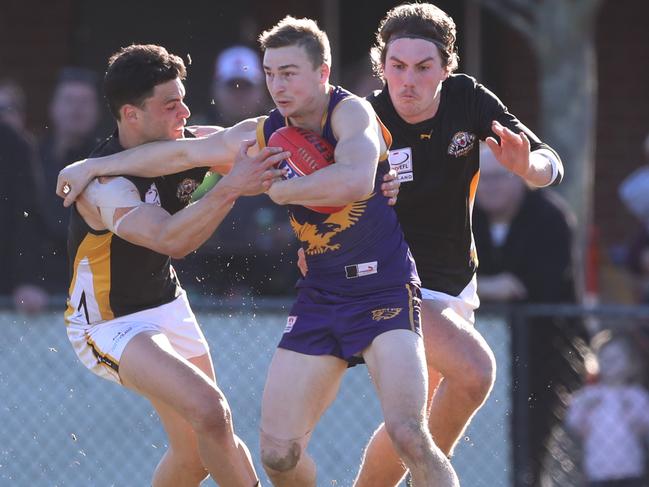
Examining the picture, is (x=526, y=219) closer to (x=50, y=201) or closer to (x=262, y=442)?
(x=50, y=201)

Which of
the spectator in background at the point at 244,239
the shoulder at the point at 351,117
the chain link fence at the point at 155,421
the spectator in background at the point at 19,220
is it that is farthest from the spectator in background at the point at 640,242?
the shoulder at the point at 351,117

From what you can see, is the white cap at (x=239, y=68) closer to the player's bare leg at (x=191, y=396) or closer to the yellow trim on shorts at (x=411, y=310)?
the player's bare leg at (x=191, y=396)

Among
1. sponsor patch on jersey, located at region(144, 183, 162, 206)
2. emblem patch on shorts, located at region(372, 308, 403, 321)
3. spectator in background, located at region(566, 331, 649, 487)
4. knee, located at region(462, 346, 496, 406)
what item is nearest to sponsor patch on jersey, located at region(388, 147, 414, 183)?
emblem patch on shorts, located at region(372, 308, 403, 321)

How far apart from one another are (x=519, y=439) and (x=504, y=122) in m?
3.20

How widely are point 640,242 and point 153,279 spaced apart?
16.5 feet

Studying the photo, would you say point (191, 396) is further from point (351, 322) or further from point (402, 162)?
point (402, 162)

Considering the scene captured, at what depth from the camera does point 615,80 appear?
14016 mm

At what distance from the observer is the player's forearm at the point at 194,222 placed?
20.5 feet

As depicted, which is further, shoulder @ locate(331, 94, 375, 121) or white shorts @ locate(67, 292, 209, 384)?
white shorts @ locate(67, 292, 209, 384)

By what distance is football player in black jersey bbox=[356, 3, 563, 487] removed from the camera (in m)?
6.55

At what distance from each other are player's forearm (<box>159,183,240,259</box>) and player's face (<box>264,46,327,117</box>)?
0.45 metres

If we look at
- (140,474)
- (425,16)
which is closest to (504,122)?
(425,16)

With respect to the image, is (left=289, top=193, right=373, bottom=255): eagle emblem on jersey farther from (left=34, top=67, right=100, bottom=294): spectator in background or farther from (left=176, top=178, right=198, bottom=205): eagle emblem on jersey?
(left=34, top=67, right=100, bottom=294): spectator in background

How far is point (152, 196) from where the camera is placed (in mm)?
6633
